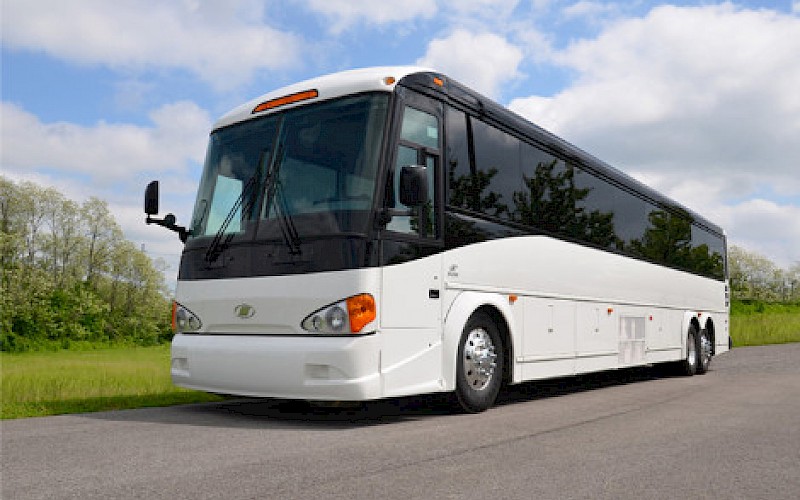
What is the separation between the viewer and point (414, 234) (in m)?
7.34

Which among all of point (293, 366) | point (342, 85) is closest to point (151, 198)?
point (342, 85)

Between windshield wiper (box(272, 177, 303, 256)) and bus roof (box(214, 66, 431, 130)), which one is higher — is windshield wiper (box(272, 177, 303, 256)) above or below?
below

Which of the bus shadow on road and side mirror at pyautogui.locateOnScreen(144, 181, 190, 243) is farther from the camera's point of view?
side mirror at pyautogui.locateOnScreen(144, 181, 190, 243)

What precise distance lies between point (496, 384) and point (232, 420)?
2.89m

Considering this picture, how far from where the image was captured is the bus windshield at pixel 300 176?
6.97 m

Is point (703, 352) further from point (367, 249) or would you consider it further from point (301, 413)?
point (367, 249)

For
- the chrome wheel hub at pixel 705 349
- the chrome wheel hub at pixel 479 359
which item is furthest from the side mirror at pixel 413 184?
the chrome wheel hub at pixel 705 349

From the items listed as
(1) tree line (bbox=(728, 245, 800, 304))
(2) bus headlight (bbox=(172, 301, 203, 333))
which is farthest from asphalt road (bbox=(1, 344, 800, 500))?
(1) tree line (bbox=(728, 245, 800, 304))

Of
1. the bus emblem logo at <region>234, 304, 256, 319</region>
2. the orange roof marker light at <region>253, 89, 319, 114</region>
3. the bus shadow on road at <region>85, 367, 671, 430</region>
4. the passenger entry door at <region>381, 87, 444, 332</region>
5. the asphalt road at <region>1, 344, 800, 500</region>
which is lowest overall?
the bus shadow on road at <region>85, 367, 671, 430</region>

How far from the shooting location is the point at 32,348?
48969 millimetres

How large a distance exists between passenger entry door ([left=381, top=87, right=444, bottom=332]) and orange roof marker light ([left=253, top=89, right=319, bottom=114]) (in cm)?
94

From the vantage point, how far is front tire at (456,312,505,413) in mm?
7848

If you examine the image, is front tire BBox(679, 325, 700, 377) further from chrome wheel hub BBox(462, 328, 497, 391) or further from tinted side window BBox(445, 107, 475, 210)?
tinted side window BBox(445, 107, 475, 210)

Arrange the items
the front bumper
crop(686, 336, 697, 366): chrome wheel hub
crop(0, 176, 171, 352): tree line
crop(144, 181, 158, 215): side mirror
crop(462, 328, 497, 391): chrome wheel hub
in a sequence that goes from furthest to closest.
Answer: crop(0, 176, 171, 352): tree line, crop(686, 336, 697, 366): chrome wheel hub, crop(144, 181, 158, 215): side mirror, crop(462, 328, 497, 391): chrome wheel hub, the front bumper
